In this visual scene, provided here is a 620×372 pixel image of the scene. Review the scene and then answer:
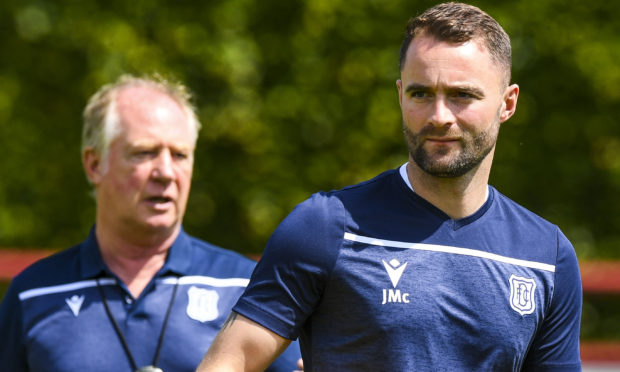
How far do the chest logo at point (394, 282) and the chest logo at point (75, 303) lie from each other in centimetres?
151

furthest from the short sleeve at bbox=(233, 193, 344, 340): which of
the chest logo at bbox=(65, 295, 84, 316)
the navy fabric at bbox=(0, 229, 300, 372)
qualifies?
the chest logo at bbox=(65, 295, 84, 316)

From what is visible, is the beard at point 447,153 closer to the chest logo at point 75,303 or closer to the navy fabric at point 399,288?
the navy fabric at point 399,288

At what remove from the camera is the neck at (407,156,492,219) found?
2.92 metres

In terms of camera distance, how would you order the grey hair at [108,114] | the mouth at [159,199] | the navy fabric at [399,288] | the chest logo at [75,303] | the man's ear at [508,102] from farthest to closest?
the grey hair at [108,114]
the mouth at [159,199]
the chest logo at [75,303]
the man's ear at [508,102]
the navy fabric at [399,288]

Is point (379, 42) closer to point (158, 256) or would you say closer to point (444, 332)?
point (158, 256)

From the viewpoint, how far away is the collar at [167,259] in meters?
3.93

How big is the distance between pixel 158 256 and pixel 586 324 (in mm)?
5581

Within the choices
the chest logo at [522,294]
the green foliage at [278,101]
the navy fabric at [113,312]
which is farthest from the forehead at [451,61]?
the green foliage at [278,101]

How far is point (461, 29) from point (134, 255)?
1747 mm

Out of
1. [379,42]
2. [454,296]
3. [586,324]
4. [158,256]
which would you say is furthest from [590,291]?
[454,296]

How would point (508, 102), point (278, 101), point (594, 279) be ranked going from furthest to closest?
point (278, 101), point (594, 279), point (508, 102)

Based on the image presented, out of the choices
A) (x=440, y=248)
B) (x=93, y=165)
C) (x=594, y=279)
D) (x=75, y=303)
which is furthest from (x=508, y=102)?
(x=594, y=279)

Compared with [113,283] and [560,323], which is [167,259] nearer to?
[113,283]

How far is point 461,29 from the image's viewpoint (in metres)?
2.86
